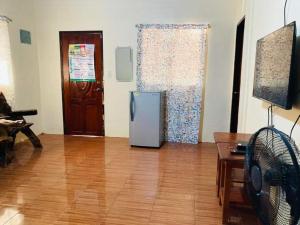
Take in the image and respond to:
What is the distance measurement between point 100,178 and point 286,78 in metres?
2.27

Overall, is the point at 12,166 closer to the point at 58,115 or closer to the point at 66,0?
the point at 58,115

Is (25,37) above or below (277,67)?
above

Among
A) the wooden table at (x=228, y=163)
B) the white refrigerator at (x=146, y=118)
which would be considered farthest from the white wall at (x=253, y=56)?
the white refrigerator at (x=146, y=118)

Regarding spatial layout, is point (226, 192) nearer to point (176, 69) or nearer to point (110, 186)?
point (110, 186)

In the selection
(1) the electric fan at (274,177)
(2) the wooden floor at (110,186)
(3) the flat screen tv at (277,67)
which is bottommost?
(2) the wooden floor at (110,186)

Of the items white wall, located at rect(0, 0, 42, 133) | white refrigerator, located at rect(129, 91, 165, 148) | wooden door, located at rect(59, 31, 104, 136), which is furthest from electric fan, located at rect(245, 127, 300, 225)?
white wall, located at rect(0, 0, 42, 133)

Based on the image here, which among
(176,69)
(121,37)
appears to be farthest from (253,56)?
(121,37)

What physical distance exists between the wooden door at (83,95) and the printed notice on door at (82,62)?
0.18 ft

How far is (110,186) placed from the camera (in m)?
2.77

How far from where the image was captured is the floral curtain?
13.9ft

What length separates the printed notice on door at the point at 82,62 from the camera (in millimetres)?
4648

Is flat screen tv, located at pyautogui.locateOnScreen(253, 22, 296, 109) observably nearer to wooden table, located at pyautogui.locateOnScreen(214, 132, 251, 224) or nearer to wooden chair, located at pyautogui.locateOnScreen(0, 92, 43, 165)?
wooden table, located at pyautogui.locateOnScreen(214, 132, 251, 224)

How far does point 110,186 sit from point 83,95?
98.4 inches

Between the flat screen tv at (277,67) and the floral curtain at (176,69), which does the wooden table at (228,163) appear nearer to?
the flat screen tv at (277,67)
